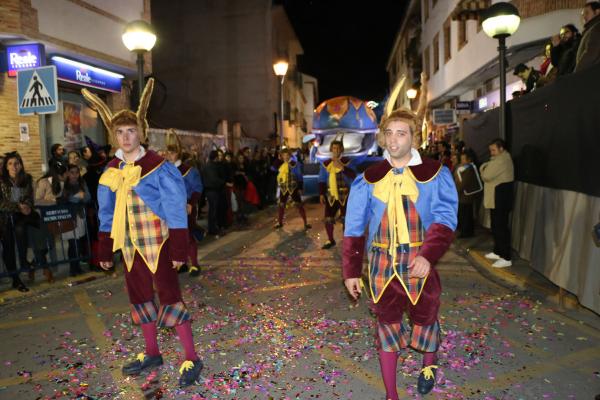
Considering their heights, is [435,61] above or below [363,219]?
above

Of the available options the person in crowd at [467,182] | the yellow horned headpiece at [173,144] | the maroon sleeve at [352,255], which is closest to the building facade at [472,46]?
the person in crowd at [467,182]

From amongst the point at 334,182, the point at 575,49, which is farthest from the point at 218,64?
the point at 575,49

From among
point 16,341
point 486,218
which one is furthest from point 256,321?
point 486,218

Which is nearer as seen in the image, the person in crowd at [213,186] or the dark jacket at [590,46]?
the dark jacket at [590,46]

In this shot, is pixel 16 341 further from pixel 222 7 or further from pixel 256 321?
pixel 222 7

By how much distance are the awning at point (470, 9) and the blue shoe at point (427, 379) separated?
612 inches

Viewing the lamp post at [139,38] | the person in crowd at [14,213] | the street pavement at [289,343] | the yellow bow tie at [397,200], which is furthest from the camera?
the lamp post at [139,38]

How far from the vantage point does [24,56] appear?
1123 centimetres

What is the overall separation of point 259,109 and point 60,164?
75.3ft

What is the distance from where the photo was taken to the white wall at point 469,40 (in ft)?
47.6

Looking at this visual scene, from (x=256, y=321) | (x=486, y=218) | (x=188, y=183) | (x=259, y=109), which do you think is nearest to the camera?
(x=256, y=321)

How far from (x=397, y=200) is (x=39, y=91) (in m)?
6.68

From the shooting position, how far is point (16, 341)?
5219 mm

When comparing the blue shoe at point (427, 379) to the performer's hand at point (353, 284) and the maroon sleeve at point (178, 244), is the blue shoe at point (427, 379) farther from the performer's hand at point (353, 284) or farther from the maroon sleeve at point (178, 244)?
the maroon sleeve at point (178, 244)
